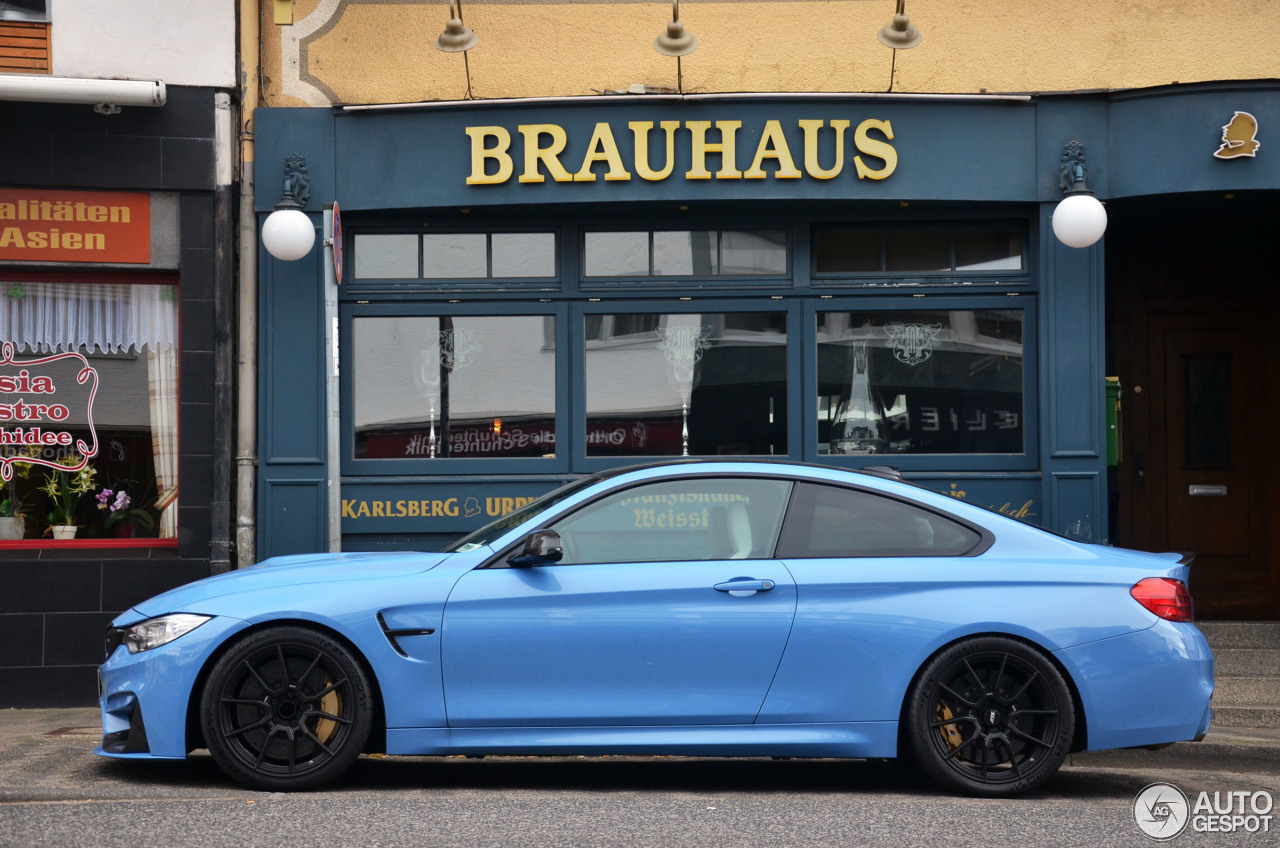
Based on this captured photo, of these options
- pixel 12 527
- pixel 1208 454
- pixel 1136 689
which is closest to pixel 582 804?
pixel 1136 689

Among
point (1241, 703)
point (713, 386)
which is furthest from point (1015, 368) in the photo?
point (1241, 703)

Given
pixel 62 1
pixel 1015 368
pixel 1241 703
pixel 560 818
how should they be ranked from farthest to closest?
pixel 1015 368 → pixel 62 1 → pixel 1241 703 → pixel 560 818

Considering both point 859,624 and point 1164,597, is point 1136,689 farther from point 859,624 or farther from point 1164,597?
point 859,624

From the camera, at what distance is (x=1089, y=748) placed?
5.25m

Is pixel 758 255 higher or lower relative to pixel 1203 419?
higher

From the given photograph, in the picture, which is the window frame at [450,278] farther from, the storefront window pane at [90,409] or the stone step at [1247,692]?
the stone step at [1247,692]

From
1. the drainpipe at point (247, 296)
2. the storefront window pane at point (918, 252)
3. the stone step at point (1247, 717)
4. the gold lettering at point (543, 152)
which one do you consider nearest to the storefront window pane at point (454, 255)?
the gold lettering at point (543, 152)

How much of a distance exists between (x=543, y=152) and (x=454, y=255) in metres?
1.04

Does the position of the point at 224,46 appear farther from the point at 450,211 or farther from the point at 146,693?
the point at 146,693

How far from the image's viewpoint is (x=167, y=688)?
5219mm

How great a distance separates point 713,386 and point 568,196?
69.6 inches

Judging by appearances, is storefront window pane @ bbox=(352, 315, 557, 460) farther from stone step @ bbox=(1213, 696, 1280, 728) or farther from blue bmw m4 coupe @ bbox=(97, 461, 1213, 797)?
stone step @ bbox=(1213, 696, 1280, 728)

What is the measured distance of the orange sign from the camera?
8875 mm

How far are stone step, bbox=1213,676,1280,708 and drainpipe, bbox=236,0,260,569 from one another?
6562 millimetres
